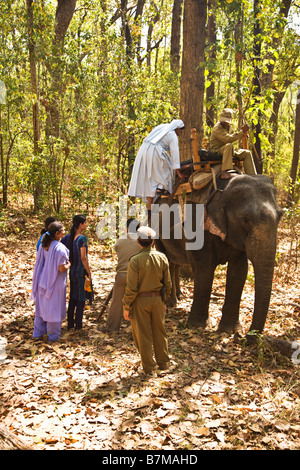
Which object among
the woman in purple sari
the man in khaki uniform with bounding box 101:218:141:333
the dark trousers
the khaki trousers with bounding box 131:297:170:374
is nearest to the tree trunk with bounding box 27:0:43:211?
the woman in purple sari

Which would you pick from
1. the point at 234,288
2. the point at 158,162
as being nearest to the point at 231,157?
the point at 158,162

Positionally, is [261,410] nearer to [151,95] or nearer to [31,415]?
[31,415]

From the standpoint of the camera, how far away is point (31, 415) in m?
5.05

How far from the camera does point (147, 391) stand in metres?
5.51

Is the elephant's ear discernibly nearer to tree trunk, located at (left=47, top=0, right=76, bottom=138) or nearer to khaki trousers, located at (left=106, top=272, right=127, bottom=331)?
Answer: khaki trousers, located at (left=106, top=272, right=127, bottom=331)

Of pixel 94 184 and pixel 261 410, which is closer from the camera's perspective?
pixel 261 410

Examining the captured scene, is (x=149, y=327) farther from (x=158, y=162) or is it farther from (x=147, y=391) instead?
(x=158, y=162)

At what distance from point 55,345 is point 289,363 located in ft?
11.3

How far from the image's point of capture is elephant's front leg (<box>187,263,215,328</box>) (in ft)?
24.8

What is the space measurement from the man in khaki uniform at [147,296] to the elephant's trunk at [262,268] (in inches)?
53.8

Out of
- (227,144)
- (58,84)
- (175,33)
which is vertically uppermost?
(175,33)

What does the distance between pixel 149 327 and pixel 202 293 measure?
2033 mm
